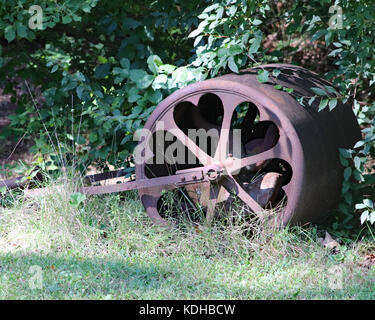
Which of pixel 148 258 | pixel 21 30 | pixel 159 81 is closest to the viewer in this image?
pixel 148 258

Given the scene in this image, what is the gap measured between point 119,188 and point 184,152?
2.07 ft

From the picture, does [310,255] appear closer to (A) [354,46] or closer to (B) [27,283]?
(A) [354,46]

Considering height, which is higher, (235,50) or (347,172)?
A: (235,50)

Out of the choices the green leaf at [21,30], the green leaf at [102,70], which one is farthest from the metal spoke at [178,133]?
the green leaf at [21,30]

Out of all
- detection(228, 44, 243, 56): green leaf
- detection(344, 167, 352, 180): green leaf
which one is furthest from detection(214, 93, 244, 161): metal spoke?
detection(344, 167, 352, 180): green leaf


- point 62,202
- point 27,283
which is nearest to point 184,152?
point 62,202

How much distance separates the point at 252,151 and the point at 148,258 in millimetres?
1300

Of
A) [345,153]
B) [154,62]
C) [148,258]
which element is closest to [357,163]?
[345,153]

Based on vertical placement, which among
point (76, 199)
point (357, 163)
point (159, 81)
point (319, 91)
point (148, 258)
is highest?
point (159, 81)

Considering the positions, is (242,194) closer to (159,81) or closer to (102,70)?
(159,81)

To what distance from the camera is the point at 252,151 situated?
16.6 ft

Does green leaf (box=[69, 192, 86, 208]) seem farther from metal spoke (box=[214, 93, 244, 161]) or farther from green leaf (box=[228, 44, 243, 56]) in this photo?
green leaf (box=[228, 44, 243, 56])

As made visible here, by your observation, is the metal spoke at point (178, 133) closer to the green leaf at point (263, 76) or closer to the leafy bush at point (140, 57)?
the leafy bush at point (140, 57)

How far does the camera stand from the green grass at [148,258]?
3773mm
